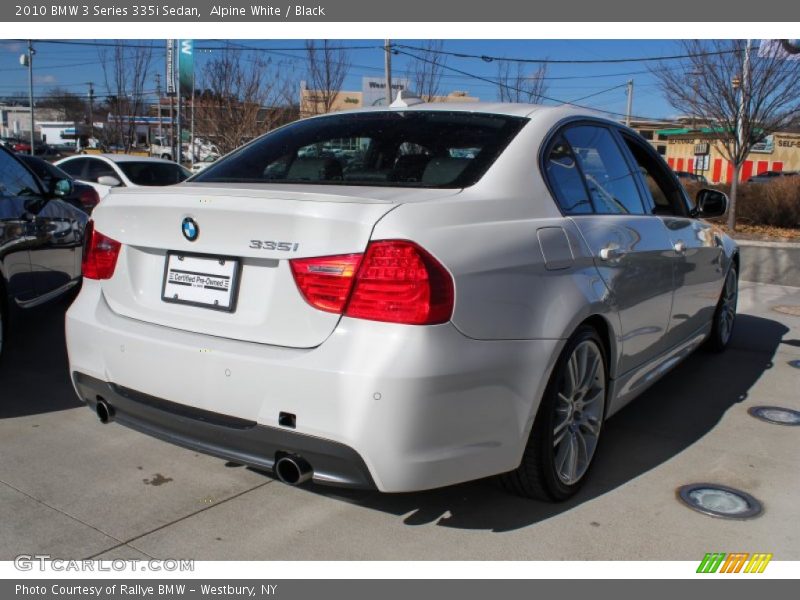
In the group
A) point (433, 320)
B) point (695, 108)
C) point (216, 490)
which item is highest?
point (695, 108)

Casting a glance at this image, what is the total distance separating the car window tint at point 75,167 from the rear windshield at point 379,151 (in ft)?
32.8

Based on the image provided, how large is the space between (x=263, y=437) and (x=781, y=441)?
121 inches

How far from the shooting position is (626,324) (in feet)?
11.4

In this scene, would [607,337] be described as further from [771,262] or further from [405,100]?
[771,262]

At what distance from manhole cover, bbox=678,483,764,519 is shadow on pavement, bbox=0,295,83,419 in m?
3.35

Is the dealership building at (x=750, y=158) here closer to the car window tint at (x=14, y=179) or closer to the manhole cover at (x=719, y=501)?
the car window tint at (x=14, y=179)

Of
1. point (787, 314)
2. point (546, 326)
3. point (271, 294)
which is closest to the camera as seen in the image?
point (271, 294)

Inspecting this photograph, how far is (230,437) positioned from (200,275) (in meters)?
0.60

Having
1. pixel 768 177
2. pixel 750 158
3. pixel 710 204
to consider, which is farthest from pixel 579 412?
pixel 750 158

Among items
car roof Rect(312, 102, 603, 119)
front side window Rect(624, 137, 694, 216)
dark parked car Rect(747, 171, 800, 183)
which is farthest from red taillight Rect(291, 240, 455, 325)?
dark parked car Rect(747, 171, 800, 183)

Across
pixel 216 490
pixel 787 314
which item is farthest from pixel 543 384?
pixel 787 314

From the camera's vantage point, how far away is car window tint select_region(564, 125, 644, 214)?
3539 mm

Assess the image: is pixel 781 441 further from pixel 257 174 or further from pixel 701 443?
pixel 257 174

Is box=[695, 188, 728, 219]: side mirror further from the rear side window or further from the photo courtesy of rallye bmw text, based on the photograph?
the rear side window
